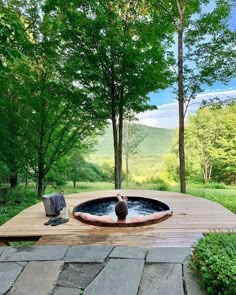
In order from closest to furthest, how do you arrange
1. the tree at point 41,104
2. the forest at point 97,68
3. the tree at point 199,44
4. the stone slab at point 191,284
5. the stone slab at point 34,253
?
the stone slab at point 191,284 → the stone slab at point 34,253 → the forest at point 97,68 → the tree at point 199,44 → the tree at point 41,104

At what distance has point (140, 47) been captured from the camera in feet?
18.8

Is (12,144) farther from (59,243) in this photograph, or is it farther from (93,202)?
(59,243)

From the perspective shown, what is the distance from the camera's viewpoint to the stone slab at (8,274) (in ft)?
6.13

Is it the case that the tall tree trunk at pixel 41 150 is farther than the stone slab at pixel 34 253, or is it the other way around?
the tall tree trunk at pixel 41 150

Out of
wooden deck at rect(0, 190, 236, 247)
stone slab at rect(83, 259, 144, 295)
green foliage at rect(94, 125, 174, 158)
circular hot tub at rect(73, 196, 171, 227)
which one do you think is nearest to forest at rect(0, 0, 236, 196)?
circular hot tub at rect(73, 196, 171, 227)

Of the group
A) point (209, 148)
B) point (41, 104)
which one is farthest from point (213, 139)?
point (41, 104)

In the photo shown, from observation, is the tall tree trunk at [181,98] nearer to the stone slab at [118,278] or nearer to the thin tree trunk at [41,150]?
the thin tree trunk at [41,150]

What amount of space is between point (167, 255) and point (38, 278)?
1.00 meters

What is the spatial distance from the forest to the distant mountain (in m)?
2.35

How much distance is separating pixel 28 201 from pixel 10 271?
5.24 m

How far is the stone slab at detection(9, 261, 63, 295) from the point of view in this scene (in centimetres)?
182

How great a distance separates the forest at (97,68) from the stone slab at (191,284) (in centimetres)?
442

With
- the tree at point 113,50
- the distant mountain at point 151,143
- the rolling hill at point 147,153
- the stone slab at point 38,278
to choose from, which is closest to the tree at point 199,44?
the tree at point 113,50

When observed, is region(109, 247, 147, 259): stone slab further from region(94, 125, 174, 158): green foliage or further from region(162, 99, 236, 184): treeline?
region(162, 99, 236, 184): treeline
